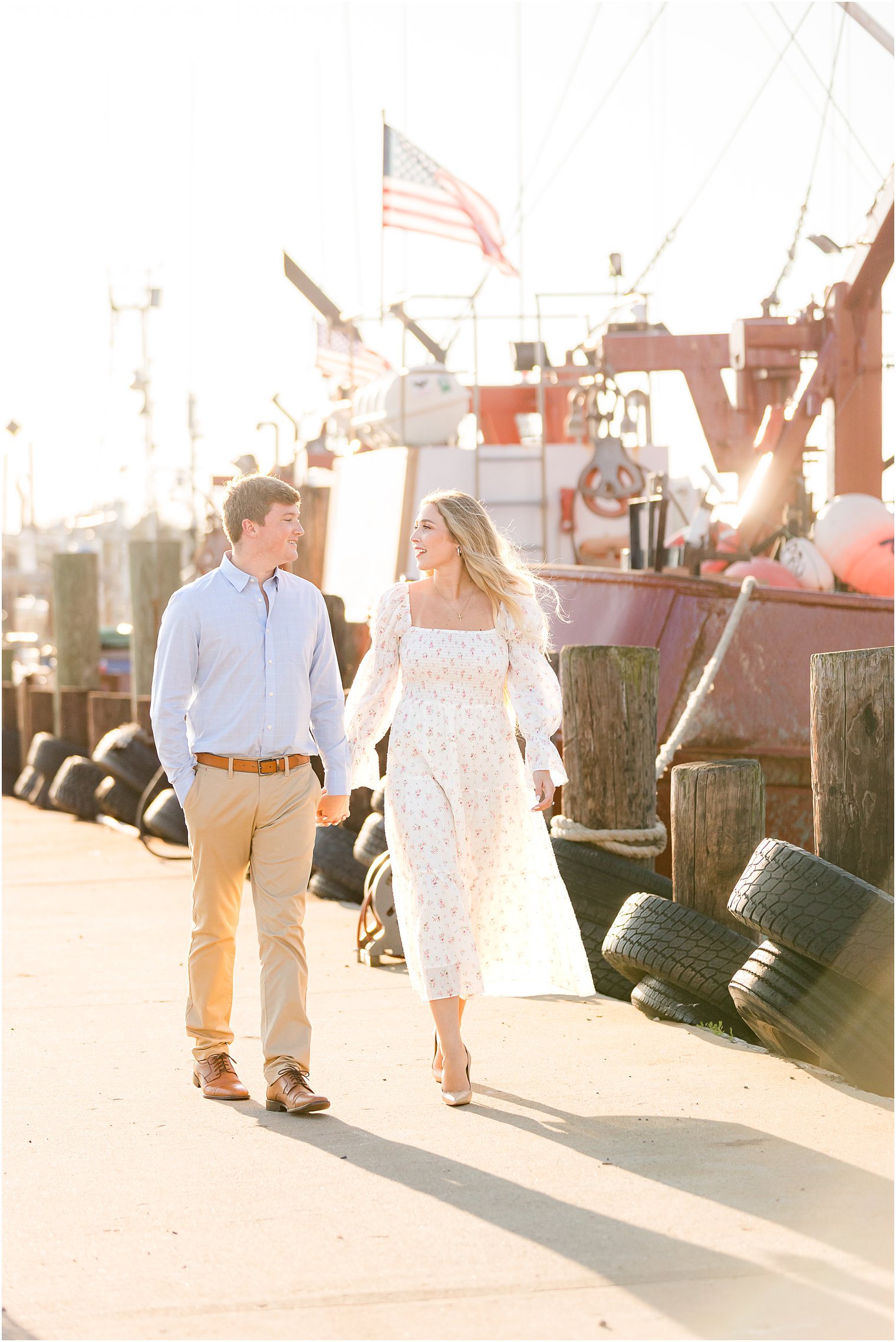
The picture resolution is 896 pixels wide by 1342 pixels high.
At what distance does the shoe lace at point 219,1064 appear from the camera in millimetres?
4723

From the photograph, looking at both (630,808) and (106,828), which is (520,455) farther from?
(630,808)

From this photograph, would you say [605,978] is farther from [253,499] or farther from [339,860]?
[339,860]

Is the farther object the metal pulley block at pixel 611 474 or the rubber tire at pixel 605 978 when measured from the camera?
the metal pulley block at pixel 611 474

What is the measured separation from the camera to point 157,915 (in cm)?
855

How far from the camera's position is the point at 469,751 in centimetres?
489

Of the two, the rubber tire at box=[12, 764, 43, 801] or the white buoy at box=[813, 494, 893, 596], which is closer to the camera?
the white buoy at box=[813, 494, 893, 596]

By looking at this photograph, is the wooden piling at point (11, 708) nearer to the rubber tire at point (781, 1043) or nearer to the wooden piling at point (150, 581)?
the wooden piling at point (150, 581)

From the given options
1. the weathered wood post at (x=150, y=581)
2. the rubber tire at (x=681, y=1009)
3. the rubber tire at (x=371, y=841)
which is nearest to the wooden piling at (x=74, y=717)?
the weathered wood post at (x=150, y=581)

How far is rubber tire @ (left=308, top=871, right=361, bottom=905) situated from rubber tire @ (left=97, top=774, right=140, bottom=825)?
4348 millimetres

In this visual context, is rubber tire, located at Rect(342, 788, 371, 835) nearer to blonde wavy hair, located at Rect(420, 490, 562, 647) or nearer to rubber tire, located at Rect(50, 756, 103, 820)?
blonde wavy hair, located at Rect(420, 490, 562, 647)

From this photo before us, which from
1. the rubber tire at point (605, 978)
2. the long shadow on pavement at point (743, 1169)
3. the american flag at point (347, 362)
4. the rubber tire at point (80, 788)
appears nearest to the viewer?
the long shadow on pavement at point (743, 1169)

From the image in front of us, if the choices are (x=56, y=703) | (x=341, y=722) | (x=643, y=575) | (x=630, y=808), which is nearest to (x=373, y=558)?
(x=56, y=703)

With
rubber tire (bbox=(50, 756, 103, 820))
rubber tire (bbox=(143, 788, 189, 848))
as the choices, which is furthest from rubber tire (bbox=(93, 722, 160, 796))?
rubber tire (bbox=(143, 788, 189, 848))

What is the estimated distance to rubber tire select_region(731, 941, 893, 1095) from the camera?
4.68 metres
